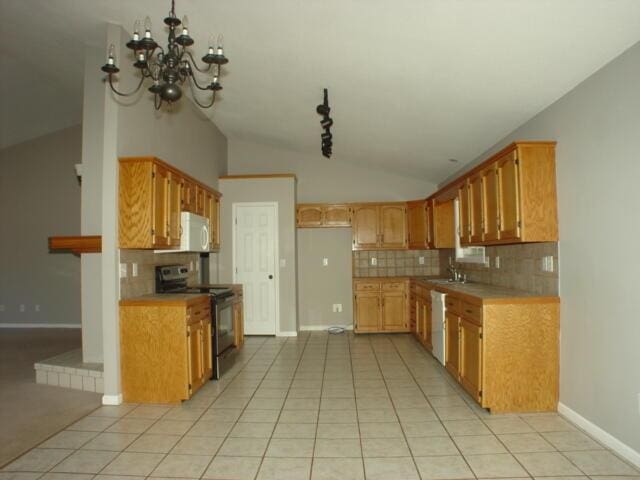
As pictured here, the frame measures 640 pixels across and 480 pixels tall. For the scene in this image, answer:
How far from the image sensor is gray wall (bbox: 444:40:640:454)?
2.44 meters

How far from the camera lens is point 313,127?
5445mm

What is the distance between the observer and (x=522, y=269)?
3.81 metres

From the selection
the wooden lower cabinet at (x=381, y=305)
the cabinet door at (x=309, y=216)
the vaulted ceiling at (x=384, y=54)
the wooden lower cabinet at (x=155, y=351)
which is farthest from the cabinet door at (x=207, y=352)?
the cabinet door at (x=309, y=216)

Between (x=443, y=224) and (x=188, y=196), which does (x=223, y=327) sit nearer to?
(x=188, y=196)

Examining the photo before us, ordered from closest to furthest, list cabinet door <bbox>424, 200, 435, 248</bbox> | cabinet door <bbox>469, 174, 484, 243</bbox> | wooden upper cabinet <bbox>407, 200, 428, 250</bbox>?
cabinet door <bbox>469, 174, 484, 243</bbox>
cabinet door <bbox>424, 200, 435, 248</bbox>
wooden upper cabinet <bbox>407, 200, 428, 250</bbox>

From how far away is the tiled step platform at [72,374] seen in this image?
3812 millimetres

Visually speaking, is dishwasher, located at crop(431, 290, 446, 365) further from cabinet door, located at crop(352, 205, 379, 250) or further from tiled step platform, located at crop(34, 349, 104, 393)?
tiled step platform, located at crop(34, 349, 104, 393)

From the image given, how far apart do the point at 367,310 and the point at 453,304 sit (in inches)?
95.5

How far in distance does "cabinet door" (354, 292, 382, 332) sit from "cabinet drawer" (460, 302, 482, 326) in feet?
8.63

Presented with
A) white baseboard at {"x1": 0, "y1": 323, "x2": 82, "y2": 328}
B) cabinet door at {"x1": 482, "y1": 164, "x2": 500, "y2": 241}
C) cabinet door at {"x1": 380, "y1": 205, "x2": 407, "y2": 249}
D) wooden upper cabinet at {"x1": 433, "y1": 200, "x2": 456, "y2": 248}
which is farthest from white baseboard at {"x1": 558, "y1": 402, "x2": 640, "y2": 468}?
white baseboard at {"x1": 0, "y1": 323, "x2": 82, "y2": 328}

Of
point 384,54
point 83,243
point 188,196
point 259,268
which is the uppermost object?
point 384,54

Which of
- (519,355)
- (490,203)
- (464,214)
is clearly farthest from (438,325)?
(490,203)

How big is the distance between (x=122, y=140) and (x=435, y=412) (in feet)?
11.5

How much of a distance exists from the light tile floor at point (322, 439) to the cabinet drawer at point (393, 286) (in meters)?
2.28
